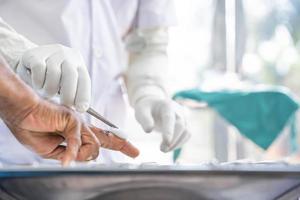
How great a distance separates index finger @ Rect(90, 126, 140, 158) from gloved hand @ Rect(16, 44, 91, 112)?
35mm

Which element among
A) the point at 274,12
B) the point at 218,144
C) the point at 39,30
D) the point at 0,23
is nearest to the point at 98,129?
the point at 0,23

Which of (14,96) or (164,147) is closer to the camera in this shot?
(14,96)

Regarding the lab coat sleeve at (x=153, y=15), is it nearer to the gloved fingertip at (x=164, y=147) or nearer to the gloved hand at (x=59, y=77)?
the gloved fingertip at (x=164, y=147)

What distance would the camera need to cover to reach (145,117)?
99cm

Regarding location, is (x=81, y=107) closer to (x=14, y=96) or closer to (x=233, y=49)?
(x=14, y=96)

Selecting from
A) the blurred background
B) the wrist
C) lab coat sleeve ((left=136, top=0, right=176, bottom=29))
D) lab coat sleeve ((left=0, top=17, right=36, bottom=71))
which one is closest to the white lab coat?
lab coat sleeve ((left=136, top=0, right=176, bottom=29))

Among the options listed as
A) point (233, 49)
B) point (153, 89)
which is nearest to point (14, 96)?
point (153, 89)

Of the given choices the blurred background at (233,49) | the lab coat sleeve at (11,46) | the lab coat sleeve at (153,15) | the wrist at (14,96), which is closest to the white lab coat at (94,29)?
the lab coat sleeve at (153,15)

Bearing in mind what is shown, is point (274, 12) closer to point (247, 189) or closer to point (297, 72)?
point (297, 72)

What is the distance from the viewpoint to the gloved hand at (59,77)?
24.7 inches

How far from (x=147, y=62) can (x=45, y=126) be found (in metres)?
0.55

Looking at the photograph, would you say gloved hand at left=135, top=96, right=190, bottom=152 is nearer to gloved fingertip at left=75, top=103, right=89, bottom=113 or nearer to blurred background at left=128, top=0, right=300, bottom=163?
gloved fingertip at left=75, top=103, right=89, bottom=113

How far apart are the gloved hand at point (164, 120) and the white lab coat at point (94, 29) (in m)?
0.05

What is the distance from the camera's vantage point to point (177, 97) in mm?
1708
